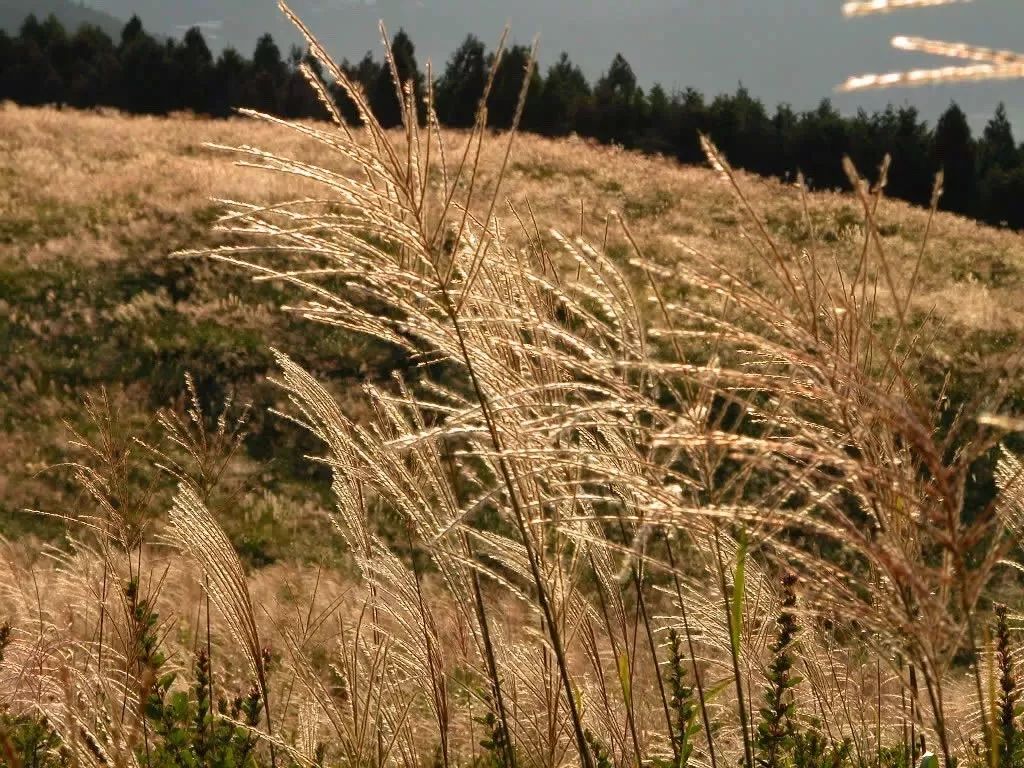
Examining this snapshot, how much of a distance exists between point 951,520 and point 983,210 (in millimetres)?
41767

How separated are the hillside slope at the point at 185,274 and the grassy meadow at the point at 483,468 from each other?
7cm

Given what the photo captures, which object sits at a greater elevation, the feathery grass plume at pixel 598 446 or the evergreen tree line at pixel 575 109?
the evergreen tree line at pixel 575 109

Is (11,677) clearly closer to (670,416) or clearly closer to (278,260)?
(670,416)

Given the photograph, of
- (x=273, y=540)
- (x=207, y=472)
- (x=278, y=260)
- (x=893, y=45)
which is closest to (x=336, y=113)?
(x=893, y=45)

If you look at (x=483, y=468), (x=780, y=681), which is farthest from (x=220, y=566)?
(x=483, y=468)

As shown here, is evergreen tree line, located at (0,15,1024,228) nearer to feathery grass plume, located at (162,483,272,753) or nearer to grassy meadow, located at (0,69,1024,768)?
grassy meadow, located at (0,69,1024,768)

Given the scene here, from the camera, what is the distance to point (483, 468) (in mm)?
11812

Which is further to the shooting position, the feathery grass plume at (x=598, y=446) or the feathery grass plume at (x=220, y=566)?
the feathery grass plume at (x=220, y=566)

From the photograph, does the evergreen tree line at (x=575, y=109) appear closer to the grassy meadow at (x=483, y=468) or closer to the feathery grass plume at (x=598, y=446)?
the grassy meadow at (x=483, y=468)

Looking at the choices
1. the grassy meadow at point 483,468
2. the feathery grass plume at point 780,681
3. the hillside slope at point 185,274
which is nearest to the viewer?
the grassy meadow at point 483,468

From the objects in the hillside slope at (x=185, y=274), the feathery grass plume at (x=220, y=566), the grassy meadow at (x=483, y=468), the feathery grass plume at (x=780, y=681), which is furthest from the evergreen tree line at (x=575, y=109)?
the feathery grass plume at (x=220, y=566)

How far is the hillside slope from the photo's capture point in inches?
434

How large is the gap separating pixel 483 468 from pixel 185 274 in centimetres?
635

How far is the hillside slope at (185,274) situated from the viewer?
1103 centimetres
